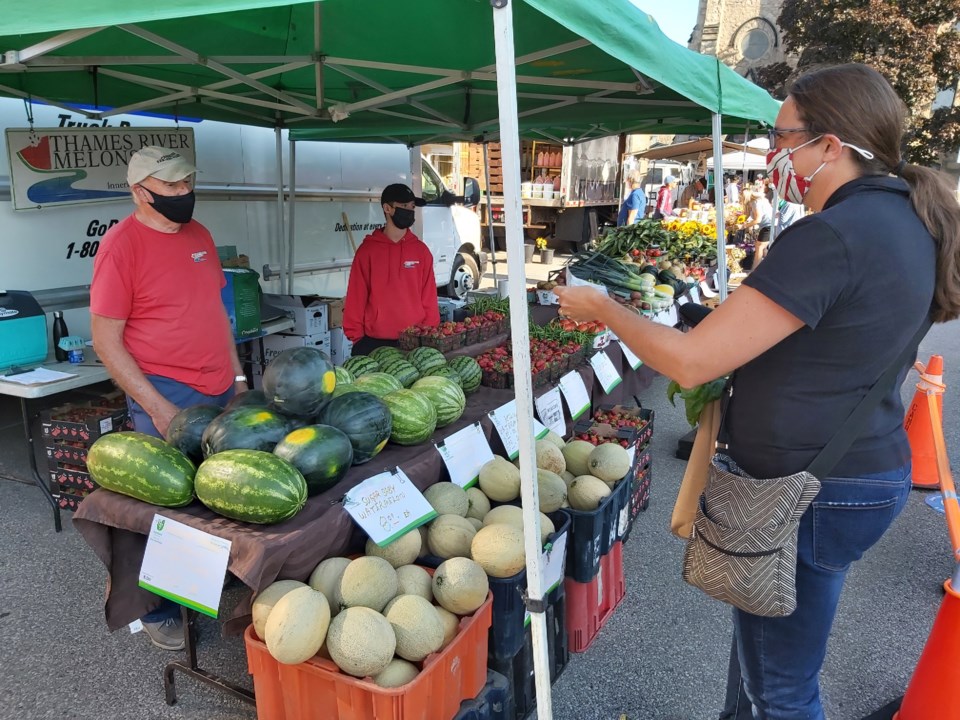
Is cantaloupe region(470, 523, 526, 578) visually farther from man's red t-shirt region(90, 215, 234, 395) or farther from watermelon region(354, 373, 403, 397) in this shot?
man's red t-shirt region(90, 215, 234, 395)

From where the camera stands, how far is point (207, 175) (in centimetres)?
645

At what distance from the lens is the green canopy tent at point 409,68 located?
1.81 metres

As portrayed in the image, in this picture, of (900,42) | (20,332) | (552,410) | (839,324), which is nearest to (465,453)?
(552,410)

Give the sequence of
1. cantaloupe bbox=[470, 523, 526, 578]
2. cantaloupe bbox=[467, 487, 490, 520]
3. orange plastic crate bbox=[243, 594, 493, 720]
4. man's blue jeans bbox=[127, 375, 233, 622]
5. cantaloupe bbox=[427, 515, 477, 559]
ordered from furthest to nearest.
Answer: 1. man's blue jeans bbox=[127, 375, 233, 622]
2. cantaloupe bbox=[467, 487, 490, 520]
3. cantaloupe bbox=[427, 515, 477, 559]
4. cantaloupe bbox=[470, 523, 526, 578]
5. orange plastic crate bbox=[243, 594, 493, 720]

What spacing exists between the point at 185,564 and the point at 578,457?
186 centimetres

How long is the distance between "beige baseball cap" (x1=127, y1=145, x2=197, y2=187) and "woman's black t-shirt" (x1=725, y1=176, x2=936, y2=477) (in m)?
2.57

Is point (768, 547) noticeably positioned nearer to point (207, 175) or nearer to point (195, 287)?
point (195, 287)

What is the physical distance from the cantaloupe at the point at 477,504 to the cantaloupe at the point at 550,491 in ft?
0.76

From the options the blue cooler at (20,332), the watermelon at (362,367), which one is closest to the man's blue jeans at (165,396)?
the watermelon at (362,367)

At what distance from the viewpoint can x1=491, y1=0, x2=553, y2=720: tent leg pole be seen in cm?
168

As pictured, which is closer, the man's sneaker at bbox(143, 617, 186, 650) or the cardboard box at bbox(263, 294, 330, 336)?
the man's sneaker at bbox(143, 617, 186, 650)

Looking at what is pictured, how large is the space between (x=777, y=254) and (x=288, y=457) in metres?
1.54

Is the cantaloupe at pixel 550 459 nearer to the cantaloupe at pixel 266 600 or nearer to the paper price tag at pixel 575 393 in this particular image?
the paper price tag at pixel 575 393

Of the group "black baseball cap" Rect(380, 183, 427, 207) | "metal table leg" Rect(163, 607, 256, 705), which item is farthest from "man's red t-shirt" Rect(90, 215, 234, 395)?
"black baseball cap" Rect(380, 183, 427, 207)
